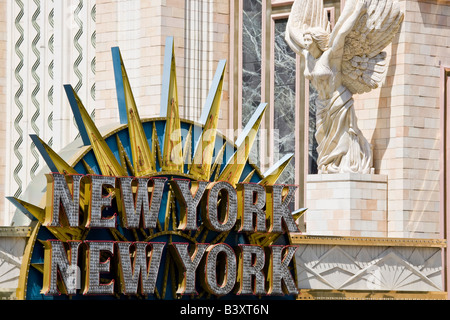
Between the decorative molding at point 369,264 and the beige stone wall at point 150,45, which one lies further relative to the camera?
the beige stone wall at point 150,45

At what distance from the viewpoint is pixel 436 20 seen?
2600 centimetres

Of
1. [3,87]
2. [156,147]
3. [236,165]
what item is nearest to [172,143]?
[156,147]

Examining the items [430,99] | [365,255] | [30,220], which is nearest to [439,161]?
[430,99]

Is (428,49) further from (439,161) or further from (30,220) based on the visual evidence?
(30,220)

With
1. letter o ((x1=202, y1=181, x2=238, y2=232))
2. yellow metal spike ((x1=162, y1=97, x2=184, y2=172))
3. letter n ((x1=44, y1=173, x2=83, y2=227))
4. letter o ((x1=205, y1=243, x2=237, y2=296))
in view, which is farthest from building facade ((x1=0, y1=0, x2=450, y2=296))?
letter n ((x1=44, y1=173, x2=83, y2=227))

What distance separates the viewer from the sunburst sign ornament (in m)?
19.8

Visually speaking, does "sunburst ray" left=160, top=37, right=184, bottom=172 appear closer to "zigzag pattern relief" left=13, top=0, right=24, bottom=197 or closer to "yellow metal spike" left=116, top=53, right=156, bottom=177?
"yellow metal spike" left=116, top=53, right=156, bottom=177

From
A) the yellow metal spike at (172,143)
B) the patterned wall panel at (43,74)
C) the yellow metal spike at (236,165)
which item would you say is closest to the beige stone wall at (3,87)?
the patterned wall panel at (43,74)

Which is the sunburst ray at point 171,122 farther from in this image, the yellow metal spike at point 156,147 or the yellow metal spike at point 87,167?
the yellow metal spike at point 87,167

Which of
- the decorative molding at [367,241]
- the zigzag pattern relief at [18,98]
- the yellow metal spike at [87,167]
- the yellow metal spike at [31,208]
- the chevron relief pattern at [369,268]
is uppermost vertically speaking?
the zigzag pattern relief at [18,98]

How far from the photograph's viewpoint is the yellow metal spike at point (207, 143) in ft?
71.9

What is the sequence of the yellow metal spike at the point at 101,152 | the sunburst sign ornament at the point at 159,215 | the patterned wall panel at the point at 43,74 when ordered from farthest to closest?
the patterned wall panel at the point at 43,74 → the yellow metal spike at the point at 101,152 → the sunburst sign ornament at the point at 159,215

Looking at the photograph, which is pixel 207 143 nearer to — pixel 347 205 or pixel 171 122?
pixel 171 122

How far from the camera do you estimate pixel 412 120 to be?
2552 centimetres
